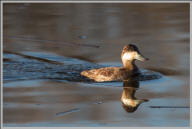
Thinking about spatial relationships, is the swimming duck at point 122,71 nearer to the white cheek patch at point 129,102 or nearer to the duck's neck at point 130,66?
the duck's neck at point 130,66

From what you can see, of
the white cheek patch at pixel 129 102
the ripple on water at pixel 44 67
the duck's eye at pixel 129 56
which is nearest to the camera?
the white cheek patch at pixel 129 102

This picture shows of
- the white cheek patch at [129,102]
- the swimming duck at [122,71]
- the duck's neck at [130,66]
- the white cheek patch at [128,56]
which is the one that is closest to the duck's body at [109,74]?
the swimming duck at [122,71]

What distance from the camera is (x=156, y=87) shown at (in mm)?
9016

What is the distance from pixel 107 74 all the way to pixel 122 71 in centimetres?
38

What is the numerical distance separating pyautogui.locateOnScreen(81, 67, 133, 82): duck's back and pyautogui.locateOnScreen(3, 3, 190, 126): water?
35 centimetres

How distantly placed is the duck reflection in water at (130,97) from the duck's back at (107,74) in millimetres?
194

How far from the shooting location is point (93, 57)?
11.2 meters

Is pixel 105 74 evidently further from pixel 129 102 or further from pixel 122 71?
pixel 129 102

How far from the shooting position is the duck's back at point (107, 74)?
9.62m

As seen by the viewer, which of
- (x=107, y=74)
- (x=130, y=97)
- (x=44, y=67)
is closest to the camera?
(x=130, y=97)

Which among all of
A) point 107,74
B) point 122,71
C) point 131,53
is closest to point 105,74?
point 107,74

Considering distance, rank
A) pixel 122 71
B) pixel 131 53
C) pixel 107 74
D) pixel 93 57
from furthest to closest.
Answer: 1. pixel 93 57
2. pixel 131 53
3. pixel 122 71
4. pixel 107 74

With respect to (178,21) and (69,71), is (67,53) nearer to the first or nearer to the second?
(69,71)

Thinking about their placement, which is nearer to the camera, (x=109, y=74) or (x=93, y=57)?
(x=109, y=74)
